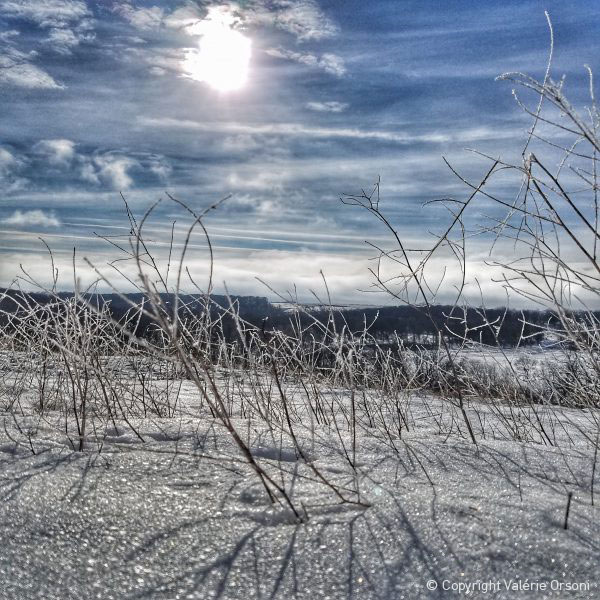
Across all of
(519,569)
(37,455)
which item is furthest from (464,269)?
(37,455)

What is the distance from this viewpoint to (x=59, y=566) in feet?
3.60

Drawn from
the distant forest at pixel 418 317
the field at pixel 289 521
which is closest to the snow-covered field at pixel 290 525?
the field at pixel 289 521

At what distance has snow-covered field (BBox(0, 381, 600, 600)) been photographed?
3.45 feet

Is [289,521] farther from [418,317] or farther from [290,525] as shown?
[418,317]

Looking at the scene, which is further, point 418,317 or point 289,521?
point 418,317

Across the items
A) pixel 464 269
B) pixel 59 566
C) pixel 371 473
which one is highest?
pixel 464 269

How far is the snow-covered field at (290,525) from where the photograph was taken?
3.45ft

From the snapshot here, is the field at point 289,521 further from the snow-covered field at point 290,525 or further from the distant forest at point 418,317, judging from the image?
the distant forest at point 418,317

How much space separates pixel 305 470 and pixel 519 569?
0.64 metres

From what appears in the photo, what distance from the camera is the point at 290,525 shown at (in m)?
1.24

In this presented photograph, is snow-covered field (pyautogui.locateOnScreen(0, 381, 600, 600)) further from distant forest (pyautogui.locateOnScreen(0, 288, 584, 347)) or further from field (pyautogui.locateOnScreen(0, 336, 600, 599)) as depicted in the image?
distant forest (pyautogui.locateOnScreen(0, 288, 584, 347))

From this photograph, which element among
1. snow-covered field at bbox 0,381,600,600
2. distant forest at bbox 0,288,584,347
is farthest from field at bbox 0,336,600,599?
distant forest at bbox 0,288,584,347

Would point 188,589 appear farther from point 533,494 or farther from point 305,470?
point 533,494

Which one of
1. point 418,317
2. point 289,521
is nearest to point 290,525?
point 289,521
